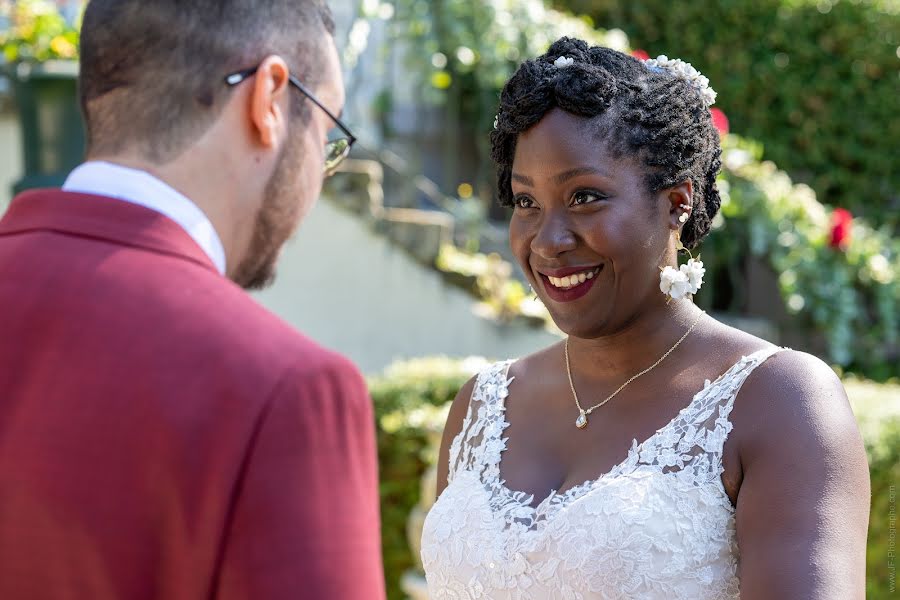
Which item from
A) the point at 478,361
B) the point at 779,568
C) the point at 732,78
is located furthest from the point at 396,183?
the point at 779,568

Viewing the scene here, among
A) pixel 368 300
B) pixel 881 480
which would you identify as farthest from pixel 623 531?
pixel 368 300

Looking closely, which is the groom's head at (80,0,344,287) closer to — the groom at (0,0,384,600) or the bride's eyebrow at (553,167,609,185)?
the groom at (0,0,384,600)

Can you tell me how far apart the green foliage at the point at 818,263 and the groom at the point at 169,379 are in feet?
22.6

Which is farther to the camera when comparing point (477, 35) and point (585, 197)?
point (477, 35)

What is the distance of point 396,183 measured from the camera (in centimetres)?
827

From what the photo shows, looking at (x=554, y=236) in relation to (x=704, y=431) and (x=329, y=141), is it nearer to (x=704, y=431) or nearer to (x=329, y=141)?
(x=704, y=431)

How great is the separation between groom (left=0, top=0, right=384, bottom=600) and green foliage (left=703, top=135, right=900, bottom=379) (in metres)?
6.88

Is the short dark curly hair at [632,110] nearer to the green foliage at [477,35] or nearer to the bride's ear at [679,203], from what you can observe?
the bride's ear at [679,203]

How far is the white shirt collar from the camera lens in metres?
1.60

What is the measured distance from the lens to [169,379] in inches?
57.0

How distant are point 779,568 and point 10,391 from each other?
1.58 metres

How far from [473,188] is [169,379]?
8.40 metres

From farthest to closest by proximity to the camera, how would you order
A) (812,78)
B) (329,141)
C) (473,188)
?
1. (812,78)
2. (473,188)
3. (329,141)

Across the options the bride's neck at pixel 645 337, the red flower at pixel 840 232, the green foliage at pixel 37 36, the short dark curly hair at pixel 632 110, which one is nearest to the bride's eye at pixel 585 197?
the short dark curly hair at pixel 632 110
